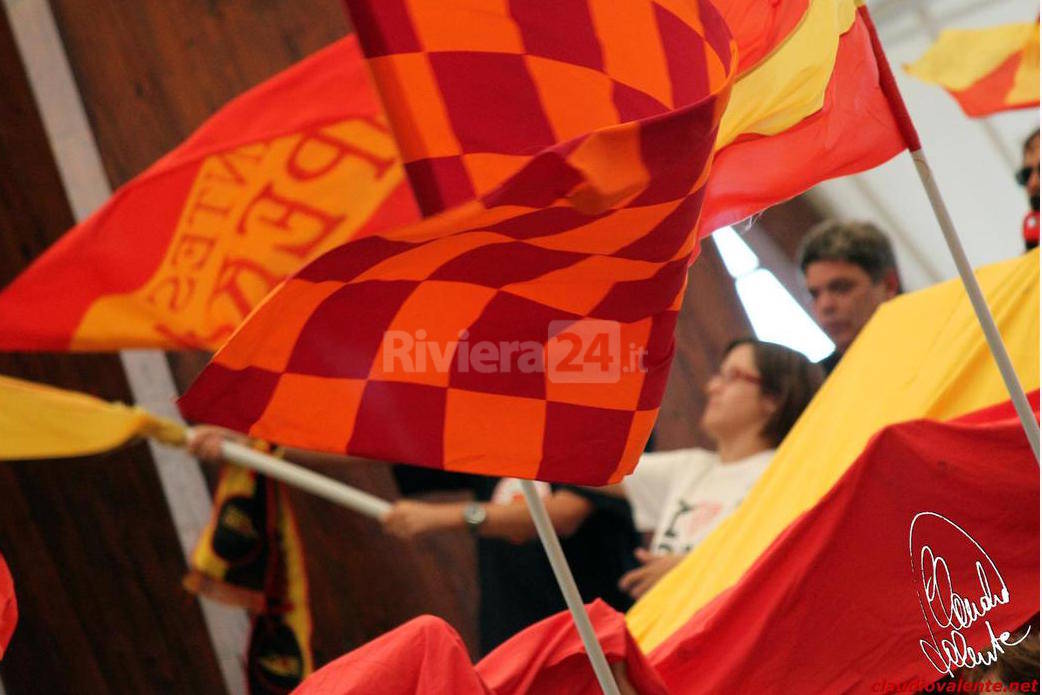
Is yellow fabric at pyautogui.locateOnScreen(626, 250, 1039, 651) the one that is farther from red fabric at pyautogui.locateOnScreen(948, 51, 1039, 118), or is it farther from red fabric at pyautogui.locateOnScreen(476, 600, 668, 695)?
red fabric at pyautogui.locateOnScreen(948, 51, 1039, 118)

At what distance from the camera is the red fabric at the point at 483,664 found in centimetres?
114

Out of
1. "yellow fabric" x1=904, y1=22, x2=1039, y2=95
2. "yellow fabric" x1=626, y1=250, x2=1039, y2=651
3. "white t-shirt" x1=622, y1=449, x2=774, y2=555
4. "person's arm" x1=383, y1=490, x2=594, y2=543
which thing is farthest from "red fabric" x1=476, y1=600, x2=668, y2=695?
"yellow fabric" x1=904, y1=22, x2=1039, y2=95

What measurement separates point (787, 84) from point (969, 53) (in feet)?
4.47

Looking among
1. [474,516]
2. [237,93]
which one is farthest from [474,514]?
[237,93]

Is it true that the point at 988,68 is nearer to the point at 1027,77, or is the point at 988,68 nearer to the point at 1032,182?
the point at 1027,77

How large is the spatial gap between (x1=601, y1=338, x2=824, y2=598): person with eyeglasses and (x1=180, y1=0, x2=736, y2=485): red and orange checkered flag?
2.48 feet

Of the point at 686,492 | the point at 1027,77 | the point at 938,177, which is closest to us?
the point at 686,492

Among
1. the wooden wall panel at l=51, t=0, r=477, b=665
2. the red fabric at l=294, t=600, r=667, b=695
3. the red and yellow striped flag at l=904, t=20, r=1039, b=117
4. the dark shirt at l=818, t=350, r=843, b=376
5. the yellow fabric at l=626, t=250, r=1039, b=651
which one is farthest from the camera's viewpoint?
the wooden wall panel at l=51, t=0, r=477, b=665

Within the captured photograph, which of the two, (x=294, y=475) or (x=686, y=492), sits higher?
(x=294, y=475)

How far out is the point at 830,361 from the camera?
7.43 ft

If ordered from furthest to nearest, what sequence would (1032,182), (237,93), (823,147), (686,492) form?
(237,93), (686,492), (1032,182), (823,147)

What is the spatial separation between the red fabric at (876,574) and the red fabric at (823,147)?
0.28m

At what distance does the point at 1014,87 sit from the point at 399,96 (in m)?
1.39

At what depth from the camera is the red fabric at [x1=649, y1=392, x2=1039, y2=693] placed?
1367mm
